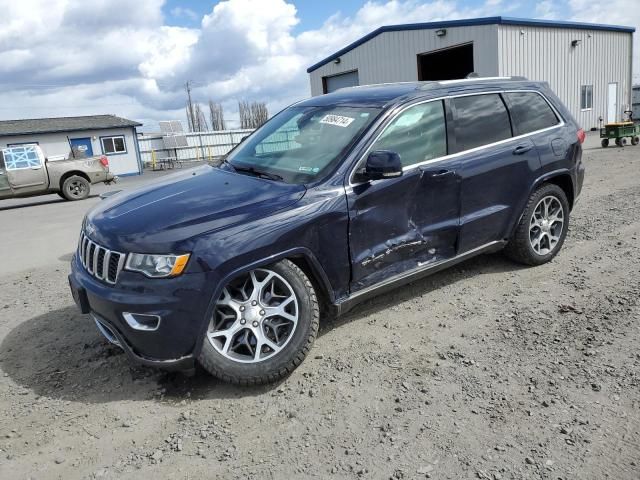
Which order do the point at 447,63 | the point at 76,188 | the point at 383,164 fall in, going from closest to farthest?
the point at 383,164 → the point at 76,188 → the point at 447,63

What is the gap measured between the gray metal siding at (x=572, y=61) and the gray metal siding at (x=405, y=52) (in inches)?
23.3

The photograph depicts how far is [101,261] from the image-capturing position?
3.04 metres

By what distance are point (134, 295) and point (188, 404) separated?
75cm

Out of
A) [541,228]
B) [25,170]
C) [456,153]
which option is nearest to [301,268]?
[456,153]

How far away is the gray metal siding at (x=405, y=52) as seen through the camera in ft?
69.7

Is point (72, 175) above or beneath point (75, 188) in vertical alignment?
above

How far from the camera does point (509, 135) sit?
4.47 m

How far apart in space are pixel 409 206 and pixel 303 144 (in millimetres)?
937

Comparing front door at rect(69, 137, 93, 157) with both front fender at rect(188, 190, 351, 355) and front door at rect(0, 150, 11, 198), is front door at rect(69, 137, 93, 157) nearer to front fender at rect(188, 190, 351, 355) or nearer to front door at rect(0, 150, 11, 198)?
front door at rect(0, 150, 11, 198)

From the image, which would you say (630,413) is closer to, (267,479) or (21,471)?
(267,479)

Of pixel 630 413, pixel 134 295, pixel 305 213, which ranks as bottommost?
pixel 630 413

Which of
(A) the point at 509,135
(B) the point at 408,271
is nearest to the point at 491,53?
(A) the point at 509,135

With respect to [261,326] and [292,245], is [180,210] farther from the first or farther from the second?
[261,326]

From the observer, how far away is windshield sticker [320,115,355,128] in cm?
379
